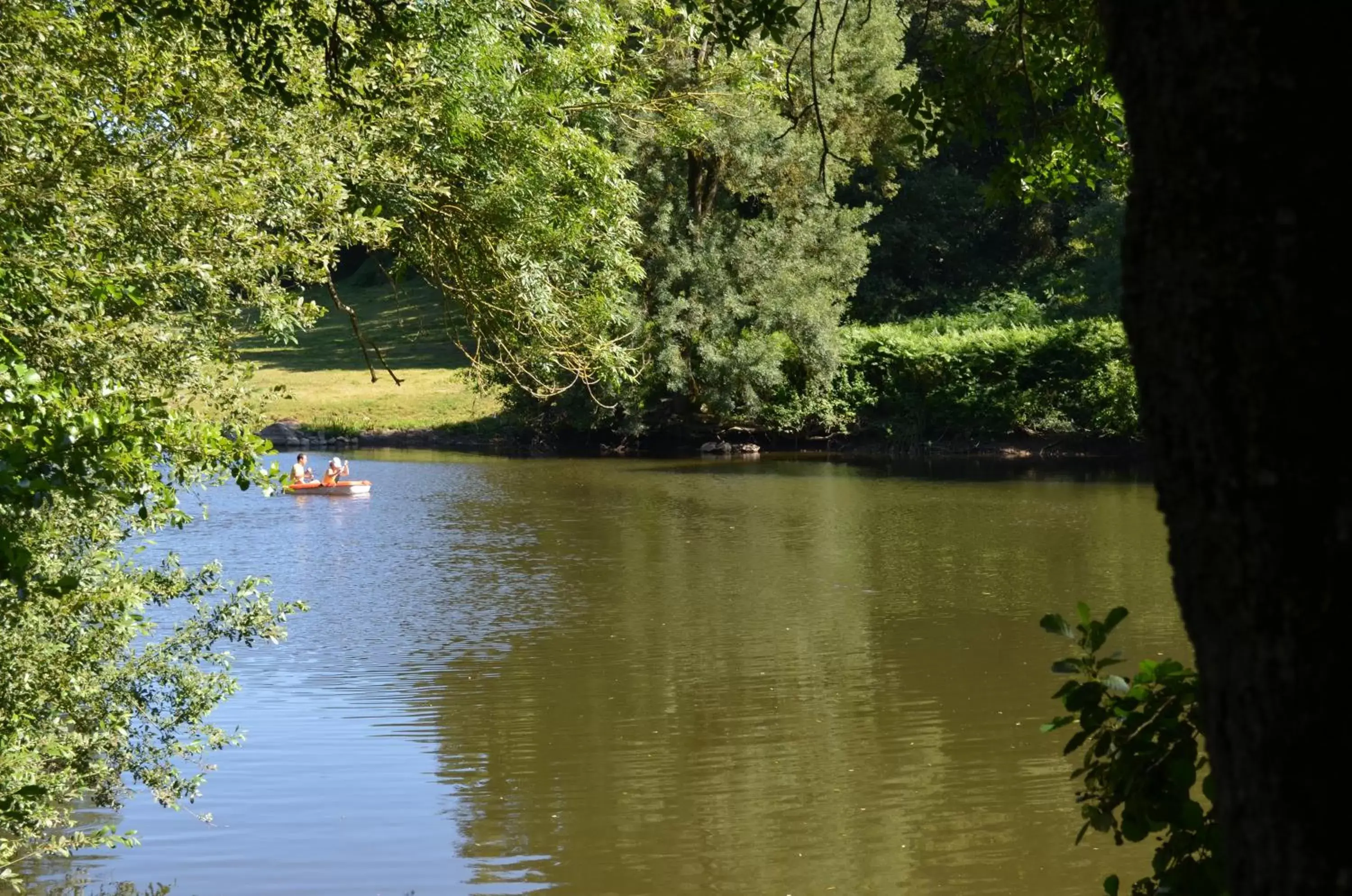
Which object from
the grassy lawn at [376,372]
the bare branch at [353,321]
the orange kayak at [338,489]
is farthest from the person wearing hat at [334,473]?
the bare branch at [353,321]

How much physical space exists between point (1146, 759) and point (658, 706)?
903 cm

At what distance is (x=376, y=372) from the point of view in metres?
36.1

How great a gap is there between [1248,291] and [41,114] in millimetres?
5715

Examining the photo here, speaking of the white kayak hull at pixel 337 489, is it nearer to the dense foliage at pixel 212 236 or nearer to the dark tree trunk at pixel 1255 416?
the dense foliage at pixel 212 236

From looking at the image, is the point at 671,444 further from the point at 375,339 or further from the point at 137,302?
the point at 137,302

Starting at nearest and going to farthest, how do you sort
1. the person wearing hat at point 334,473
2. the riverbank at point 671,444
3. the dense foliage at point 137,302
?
the dense foliage at point 137,302 → the person wearing hat at point 334,473 → the riverbank at point 671,444

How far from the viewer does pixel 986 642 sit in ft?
45.7

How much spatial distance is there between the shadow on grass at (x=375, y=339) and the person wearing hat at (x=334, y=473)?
42.2 feet

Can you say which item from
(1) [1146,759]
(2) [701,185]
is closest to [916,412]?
(2) [701,185]

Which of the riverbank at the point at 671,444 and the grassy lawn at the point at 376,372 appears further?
the grassy lawn at the point at 376,372

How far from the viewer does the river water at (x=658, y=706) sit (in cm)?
845

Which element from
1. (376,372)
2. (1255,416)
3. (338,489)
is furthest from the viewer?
(376,372)

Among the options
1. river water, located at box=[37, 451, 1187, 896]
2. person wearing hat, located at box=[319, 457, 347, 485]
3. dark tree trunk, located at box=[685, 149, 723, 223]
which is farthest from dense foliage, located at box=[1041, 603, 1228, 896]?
dark tree trunk, located at box=[685, 149, 723, 223]

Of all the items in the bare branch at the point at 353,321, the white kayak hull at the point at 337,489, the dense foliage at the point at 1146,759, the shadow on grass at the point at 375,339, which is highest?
the shadow on grass at the point at 375,339
